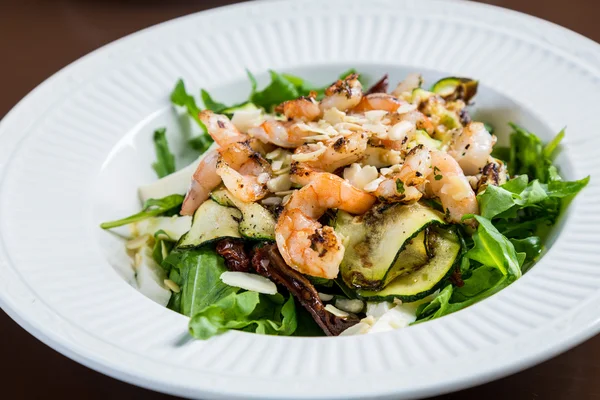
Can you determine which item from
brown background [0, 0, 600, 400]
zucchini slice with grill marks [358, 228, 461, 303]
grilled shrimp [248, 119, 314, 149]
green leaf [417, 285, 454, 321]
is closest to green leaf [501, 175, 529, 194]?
zucchini slice with grill marks [358, 228, 461, 303]

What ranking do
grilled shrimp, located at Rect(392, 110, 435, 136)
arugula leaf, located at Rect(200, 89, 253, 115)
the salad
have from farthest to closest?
arugula leaf, located at Rect(200, 89, 253, 115) < grilled shrimp, located at Rect(392, 110, 435, 136) < the salad

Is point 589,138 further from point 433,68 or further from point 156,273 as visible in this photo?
point 156,273

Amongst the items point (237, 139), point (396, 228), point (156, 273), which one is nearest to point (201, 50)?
point (237, 139)

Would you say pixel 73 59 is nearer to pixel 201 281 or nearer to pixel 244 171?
pixel 244 171

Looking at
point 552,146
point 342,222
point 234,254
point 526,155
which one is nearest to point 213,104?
point 234,254

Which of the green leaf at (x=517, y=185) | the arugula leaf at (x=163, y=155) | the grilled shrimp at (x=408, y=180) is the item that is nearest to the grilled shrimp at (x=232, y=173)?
the grilled shrimp at (x=408, y=180)

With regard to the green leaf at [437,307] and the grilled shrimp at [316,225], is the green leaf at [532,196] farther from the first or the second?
the grilled shrimp at [316,225]

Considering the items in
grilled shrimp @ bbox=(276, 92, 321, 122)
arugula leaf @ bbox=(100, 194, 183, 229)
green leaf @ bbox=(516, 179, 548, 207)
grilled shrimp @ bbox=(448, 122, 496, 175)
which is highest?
grilled shrimp @ bbox=(276, 92, 321, 122)

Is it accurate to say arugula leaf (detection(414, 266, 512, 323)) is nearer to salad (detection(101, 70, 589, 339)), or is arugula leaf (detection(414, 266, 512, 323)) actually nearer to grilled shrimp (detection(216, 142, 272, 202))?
salad (detection(101, 70, 589, 339))
